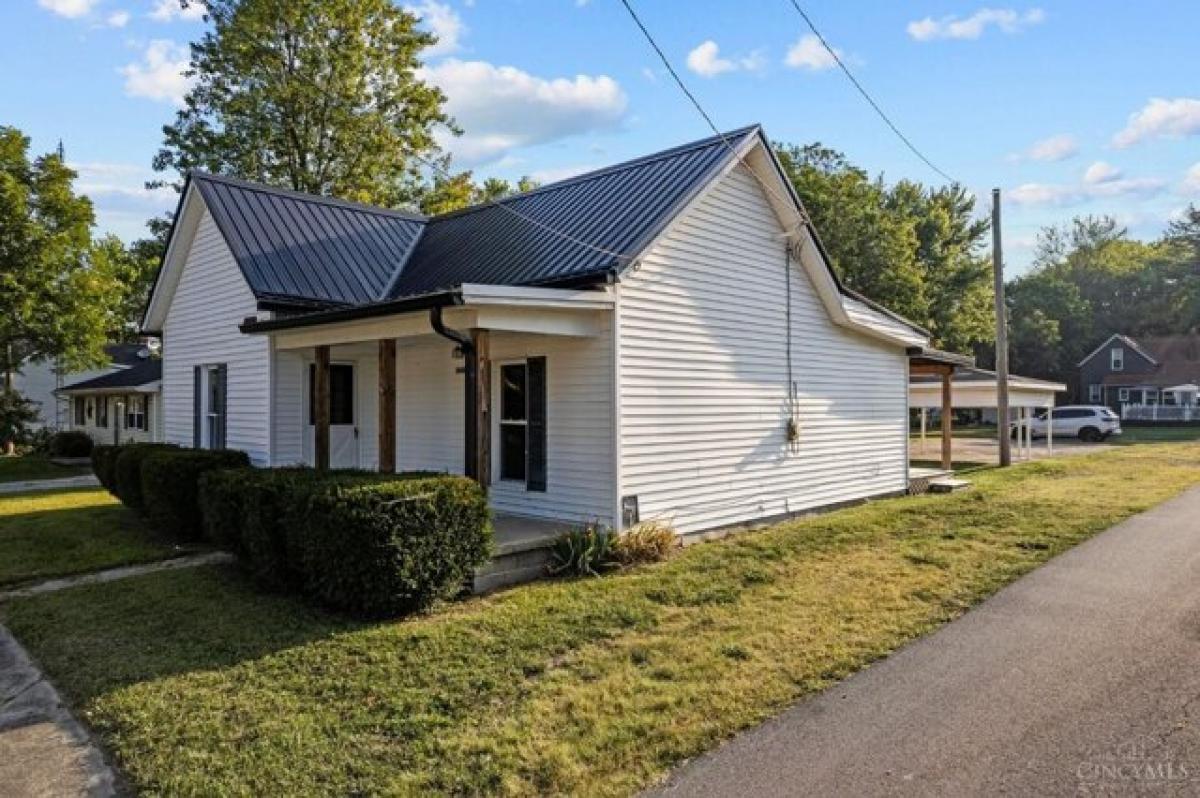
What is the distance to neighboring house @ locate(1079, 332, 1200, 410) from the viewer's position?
47906 mm

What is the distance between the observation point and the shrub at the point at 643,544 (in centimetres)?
855

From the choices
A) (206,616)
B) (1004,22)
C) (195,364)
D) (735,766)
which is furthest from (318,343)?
(1004,22)

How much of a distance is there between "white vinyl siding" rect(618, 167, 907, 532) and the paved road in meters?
3.86

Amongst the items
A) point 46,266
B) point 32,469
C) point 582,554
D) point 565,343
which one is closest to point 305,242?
point 565,343

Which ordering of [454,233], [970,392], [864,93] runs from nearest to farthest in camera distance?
[864,93]
[454,233]
[970,392]

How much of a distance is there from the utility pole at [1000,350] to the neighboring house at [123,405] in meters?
25.6

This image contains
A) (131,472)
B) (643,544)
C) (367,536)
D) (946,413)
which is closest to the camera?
(367,536)

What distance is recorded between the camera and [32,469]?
22.0 metres

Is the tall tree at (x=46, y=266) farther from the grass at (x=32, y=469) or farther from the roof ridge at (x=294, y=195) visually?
the roof ridge at (x=294, y=195)

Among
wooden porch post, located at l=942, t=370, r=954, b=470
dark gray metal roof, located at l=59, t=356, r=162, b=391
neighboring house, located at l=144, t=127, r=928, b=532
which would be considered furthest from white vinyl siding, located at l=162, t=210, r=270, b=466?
wooden porch post, located at l=942, t=370, r=954, b=470

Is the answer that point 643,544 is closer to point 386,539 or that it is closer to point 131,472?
point 386,539

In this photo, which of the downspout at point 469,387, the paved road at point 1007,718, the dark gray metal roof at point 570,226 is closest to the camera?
the paved road at point 1007,718

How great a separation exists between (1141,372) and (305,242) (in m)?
53.4

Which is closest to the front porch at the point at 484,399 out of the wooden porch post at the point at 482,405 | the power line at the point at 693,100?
the wooden porch post at the point at 482,405
